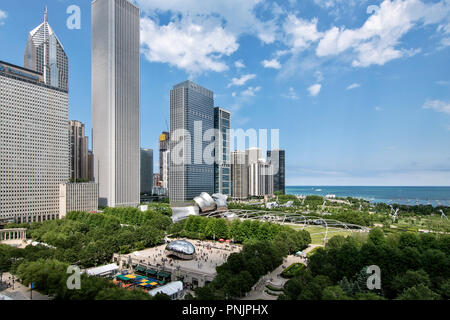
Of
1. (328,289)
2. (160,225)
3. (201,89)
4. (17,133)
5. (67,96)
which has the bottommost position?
(160,225)

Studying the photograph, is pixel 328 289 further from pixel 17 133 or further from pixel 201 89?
pixel 201 89

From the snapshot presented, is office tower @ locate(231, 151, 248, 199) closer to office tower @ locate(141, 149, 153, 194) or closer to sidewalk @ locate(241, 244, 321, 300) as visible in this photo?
office tower @ locate(141, 149, 153, 194)

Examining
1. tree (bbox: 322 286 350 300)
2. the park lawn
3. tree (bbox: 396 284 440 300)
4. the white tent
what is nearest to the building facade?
the white tent

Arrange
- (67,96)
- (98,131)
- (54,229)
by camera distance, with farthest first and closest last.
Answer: (98,131) < (67,96) < (54,229)

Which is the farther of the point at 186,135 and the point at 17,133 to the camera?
the point at 186,135

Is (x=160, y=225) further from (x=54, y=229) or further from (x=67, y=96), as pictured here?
(x=67, y=96)

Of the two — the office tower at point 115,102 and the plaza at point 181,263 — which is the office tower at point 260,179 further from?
the plaza at point 181,263
